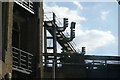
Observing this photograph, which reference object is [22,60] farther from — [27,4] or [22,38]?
[27,4]

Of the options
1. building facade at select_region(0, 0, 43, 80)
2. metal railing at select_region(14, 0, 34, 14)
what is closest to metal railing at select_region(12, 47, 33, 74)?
building facade at select_region(0, 0, 43, 80)

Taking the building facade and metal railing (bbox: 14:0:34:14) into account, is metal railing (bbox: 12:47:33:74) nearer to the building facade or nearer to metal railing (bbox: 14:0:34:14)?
the building facade

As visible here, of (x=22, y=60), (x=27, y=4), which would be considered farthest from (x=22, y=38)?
(x=22, y=60)

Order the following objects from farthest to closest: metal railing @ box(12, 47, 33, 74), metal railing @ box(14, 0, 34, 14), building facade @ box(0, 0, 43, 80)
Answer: metal railing @ box(14, 0, 34, 14) → metal railing @ box(12, 47, 33, 74) → building facade @ box(0, 0, 43, 80)

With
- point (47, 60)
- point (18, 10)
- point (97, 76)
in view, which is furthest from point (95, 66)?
point (18, 10)

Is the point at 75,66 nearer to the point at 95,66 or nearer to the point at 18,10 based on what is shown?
the point at 95,66

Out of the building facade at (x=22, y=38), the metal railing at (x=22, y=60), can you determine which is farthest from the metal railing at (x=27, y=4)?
the metal railing at (x=22, y=60)

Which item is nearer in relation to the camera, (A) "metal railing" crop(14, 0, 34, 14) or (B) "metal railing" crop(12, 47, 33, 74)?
(B) "metal railing" crop(12, 47, 33, 74)

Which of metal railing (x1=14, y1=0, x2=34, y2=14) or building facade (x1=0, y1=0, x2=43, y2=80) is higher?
metal railing (x1=14, y1=0, x2=34, y2=14)

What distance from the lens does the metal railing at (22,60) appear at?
20.2 m

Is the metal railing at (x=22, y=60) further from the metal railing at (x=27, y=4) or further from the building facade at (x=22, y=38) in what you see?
the metal railing at (x=27, y=4)

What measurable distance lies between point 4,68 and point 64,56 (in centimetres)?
1045

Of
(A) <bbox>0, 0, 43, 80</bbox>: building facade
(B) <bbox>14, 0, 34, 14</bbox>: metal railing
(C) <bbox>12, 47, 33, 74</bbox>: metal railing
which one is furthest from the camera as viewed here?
(B) <bbox>14, 0, 34, 14</bbox>: metal railing

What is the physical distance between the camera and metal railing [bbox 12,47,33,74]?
66.3ft
